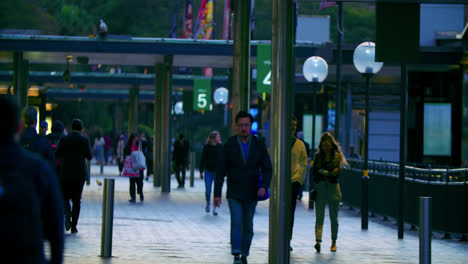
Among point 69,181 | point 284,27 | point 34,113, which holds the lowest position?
→ point 69,181

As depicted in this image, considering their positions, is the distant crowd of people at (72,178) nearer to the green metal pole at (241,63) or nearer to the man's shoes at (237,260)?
the man's shoes at (237,260)

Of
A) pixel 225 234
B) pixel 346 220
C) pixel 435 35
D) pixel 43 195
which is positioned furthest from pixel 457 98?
pixel 43 195

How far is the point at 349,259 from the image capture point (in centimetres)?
1098

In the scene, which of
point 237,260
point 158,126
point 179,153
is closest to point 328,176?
point 237,260

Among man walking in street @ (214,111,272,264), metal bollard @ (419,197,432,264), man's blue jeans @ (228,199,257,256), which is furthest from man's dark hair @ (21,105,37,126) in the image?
metal bollard @ (419,197,432,264)

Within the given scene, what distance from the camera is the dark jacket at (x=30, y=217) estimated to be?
3.69 metres

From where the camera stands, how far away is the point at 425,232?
8.14m

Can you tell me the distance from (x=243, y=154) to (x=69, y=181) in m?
4.12

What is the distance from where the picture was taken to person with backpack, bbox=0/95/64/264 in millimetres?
3688

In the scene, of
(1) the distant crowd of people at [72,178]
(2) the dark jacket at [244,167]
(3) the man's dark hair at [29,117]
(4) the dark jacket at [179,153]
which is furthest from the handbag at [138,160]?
(2) the dark jacket at [244,167]

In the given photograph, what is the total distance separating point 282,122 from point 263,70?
38.6ft

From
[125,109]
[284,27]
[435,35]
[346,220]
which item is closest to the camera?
[284,27]

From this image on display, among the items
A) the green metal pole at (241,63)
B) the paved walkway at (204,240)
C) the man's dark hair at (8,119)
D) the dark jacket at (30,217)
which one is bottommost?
the paved walkway at (204,240)

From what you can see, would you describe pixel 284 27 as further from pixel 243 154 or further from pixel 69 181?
pixel 69 181
